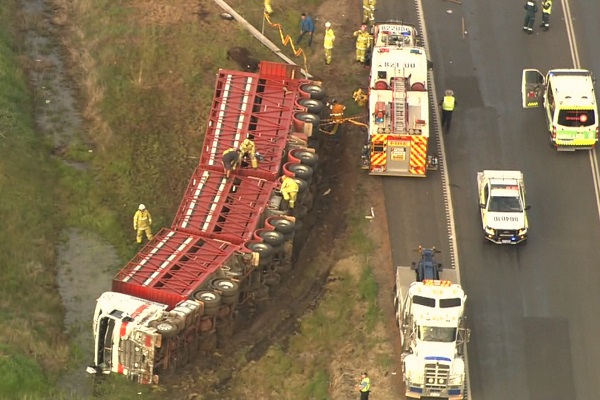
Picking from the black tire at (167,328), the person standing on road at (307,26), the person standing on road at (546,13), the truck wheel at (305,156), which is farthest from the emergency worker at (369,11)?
the black tire at (167,328)

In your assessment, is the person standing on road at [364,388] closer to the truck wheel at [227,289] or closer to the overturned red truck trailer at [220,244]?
the truck wheel at [227,289]

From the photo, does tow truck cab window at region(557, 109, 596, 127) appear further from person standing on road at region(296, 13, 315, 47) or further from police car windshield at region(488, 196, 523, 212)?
person standing on road at region(296, 13, 315, 47)

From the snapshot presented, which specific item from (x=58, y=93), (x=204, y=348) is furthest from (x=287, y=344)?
(x=58, y=93)

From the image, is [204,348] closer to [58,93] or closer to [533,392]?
[533,392]

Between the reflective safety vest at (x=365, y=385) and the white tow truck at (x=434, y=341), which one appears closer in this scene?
the reflective safety vest at (x=365, y=385)

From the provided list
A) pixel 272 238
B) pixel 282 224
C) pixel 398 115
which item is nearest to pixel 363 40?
pixel 398 115

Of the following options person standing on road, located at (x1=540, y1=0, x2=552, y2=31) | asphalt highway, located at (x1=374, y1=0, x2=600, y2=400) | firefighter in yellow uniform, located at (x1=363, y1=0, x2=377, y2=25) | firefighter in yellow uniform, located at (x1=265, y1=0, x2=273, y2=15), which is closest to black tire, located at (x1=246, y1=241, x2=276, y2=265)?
asphalt highway, located at (x1=374, y1=0, x2=600, y2=400)

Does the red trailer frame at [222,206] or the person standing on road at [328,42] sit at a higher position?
the person standing on road at [328,42]
